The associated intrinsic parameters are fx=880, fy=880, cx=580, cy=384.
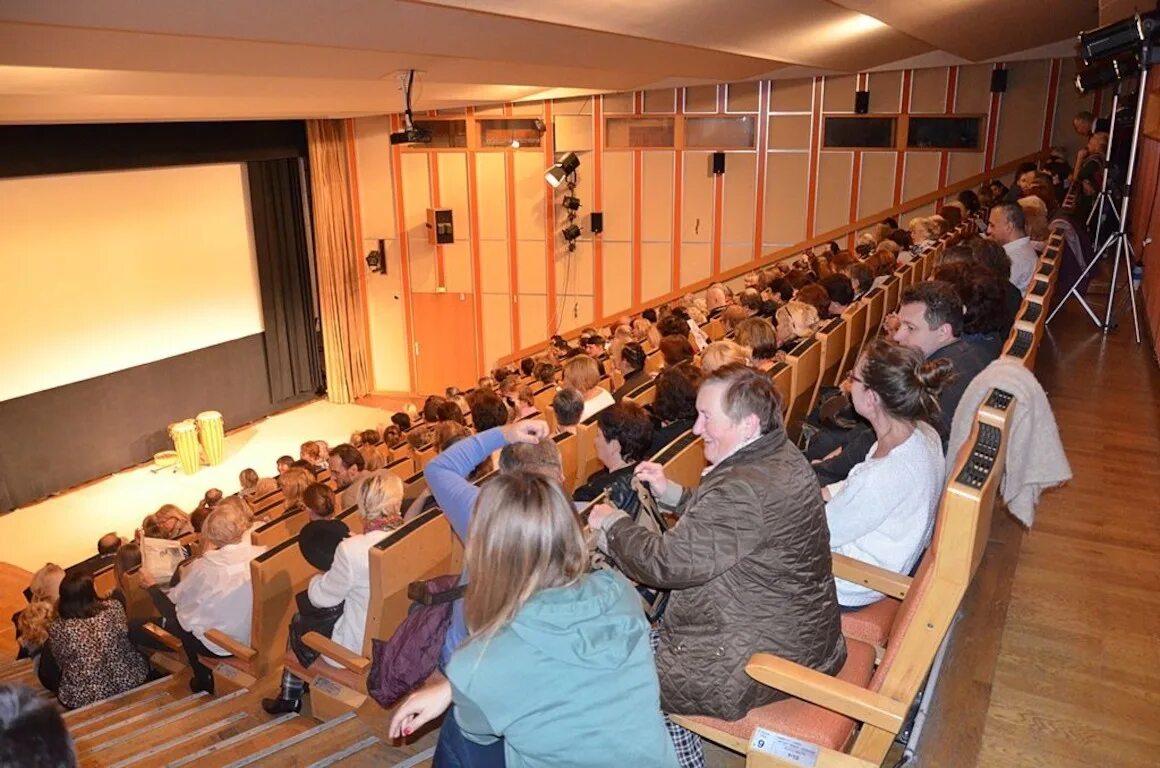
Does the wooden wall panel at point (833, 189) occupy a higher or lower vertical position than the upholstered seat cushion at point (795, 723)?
higher

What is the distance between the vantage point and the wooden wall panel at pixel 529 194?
11.9 meters

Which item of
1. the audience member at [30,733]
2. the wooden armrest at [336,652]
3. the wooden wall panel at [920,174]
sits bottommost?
the wooden armrest at [336,652]

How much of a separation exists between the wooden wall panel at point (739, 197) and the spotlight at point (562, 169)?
6.44 ft

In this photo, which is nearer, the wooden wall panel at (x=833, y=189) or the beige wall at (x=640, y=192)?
the beige wall at (x=640, y=192)

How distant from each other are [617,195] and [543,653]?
34.7 ft

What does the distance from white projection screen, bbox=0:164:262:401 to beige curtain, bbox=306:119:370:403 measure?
3.70ft

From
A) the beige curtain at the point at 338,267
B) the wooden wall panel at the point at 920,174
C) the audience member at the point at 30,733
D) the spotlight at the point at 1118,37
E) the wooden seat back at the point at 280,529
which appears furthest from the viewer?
the beige curtain at the point at 338,267

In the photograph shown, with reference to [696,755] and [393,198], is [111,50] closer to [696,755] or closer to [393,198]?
[696,755]

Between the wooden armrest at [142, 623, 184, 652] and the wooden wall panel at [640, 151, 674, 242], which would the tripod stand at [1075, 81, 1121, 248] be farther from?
the wooden armrest at [142, 623, 184, 652]

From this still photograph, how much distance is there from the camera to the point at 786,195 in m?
11.0

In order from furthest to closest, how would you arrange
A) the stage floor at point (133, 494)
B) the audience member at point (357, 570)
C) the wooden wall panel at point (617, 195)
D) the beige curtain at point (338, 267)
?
the beige curtain at point (338, 267) < the wooden wall panel at point (617, 195) < the stage floor at point (133, 494) < the audience member at point (357, 570)

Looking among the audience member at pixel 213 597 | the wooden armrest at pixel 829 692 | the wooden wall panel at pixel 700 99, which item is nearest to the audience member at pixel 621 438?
the wooden armrest at pixel 829 692

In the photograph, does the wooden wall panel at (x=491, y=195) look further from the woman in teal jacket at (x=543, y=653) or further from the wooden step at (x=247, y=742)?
the woman in teal jacket at (x=543, y=653)

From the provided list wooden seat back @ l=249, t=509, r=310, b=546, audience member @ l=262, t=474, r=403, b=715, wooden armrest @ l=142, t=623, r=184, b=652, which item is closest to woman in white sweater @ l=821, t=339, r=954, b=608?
audience member @ l=262, t=474, r=403, b=715
